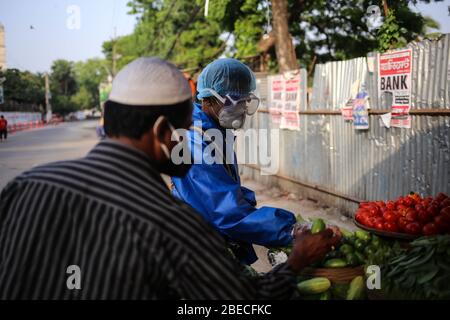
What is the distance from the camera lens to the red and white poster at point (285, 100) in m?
10.2

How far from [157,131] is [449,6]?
27.8 feet

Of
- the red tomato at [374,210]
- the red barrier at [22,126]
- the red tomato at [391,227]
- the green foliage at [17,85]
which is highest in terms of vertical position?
the green foliage at [17,85]

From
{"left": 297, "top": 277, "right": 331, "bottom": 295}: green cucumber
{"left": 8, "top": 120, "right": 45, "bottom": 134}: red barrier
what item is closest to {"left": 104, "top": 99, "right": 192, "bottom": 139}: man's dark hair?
{"left": 297, "top": 277, "right": 331, "bottom": 295}: green cucumber

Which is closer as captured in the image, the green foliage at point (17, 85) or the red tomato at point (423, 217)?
the red tomato at point (423, 217)

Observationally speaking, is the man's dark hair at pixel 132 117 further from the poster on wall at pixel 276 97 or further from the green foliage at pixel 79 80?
the green foliage at pixel 79 80

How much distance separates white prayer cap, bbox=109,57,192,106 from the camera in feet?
5.49

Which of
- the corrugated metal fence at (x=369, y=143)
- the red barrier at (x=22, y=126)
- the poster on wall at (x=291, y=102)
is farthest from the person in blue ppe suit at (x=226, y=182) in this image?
the red barrier at (x=22, y=126)

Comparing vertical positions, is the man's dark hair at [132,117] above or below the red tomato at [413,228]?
above

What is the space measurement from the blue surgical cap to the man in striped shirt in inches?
61.0

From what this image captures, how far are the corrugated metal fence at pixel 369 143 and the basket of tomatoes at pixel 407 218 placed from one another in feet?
10.4

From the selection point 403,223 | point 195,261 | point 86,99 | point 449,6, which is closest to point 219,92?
point 403,223

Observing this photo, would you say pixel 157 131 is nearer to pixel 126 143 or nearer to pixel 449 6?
pixel 126 143

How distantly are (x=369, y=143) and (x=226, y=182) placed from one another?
218 inches

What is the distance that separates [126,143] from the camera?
5.51 ft
